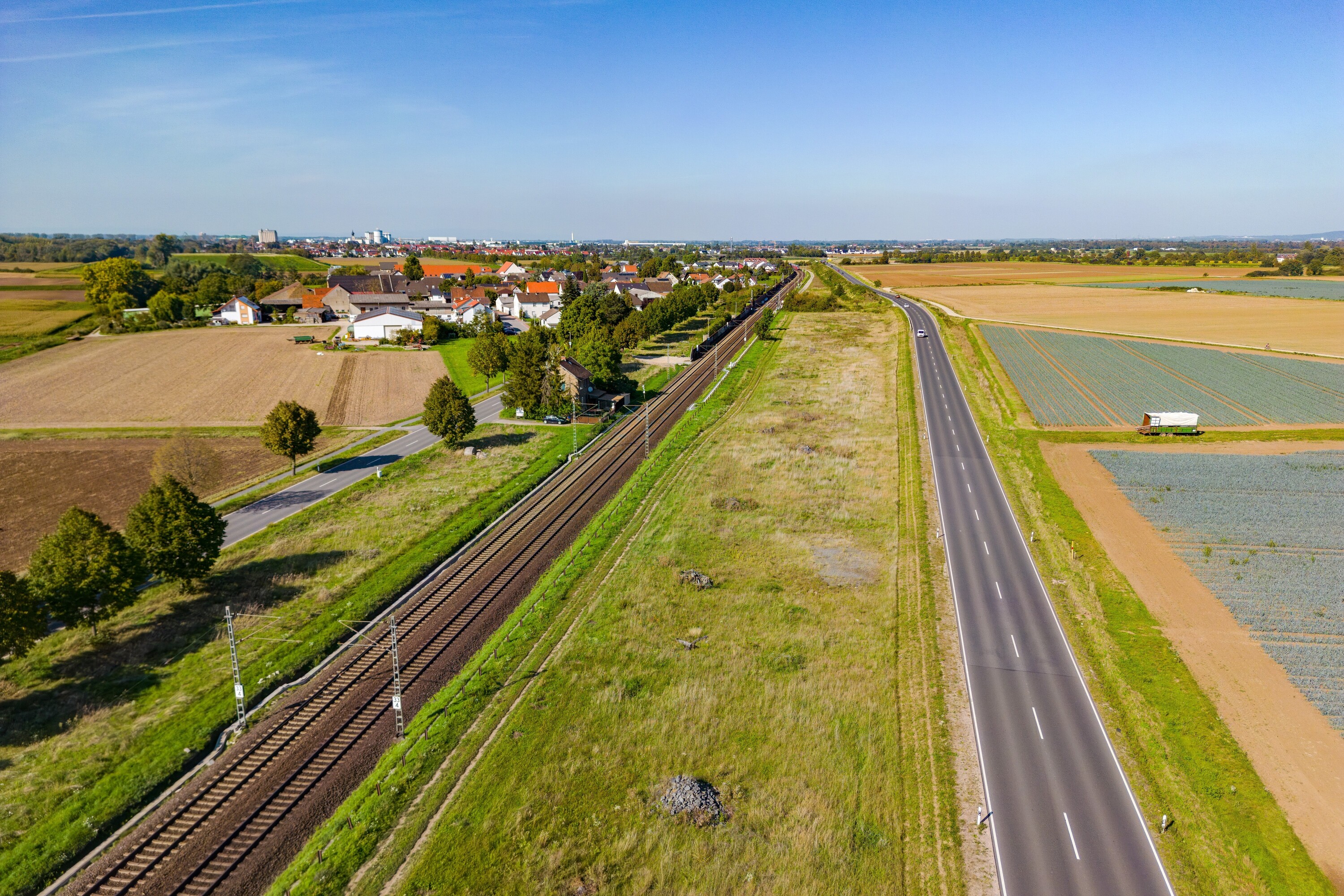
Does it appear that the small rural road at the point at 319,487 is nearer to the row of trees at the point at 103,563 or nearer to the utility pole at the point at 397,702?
the row of trees at the point at 103,563

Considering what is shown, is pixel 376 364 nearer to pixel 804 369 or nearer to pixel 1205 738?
pixel 804 369

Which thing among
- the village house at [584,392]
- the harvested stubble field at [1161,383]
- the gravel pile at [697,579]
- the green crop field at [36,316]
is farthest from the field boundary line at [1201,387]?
the green crop field at [36,316]

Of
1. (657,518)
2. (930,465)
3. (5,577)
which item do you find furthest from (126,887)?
(930,465)

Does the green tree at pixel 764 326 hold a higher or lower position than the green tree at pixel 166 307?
lower

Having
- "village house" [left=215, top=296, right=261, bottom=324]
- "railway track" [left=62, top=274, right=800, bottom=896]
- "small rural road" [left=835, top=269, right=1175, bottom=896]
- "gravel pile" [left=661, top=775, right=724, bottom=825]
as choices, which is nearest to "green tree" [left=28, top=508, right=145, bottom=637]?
"railway track" [left=62, top=274, right=800, bottom=896]

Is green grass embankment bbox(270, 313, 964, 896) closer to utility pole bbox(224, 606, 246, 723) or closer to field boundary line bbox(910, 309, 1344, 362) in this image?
utility pole bbox(224, 606, 246, 723)
